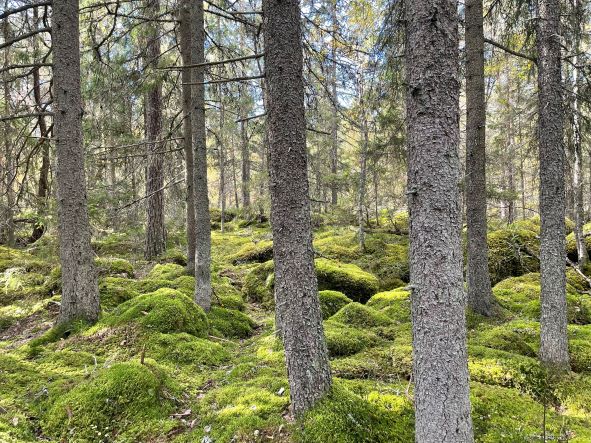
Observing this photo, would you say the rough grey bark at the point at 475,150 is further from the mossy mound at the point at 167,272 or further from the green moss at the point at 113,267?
the green moss at the point at 113,267

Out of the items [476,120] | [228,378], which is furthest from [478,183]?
[228,378]

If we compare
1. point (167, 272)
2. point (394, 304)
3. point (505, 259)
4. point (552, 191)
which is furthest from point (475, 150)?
point (167, 272)

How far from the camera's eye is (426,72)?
2543 mm

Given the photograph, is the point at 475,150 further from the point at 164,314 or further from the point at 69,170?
the point at 69,170

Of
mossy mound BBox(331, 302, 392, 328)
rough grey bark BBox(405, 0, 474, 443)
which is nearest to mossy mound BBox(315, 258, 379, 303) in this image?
mossy mound BBox(331, 302, 392, 328)

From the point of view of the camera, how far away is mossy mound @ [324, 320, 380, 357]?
4.91 meters

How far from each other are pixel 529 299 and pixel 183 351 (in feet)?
21.7

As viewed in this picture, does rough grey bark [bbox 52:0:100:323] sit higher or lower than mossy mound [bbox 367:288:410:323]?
higher

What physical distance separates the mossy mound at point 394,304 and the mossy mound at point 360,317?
356mm

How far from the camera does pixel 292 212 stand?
3236mm

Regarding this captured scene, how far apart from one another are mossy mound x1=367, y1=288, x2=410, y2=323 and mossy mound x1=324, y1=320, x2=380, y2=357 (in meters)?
1.16

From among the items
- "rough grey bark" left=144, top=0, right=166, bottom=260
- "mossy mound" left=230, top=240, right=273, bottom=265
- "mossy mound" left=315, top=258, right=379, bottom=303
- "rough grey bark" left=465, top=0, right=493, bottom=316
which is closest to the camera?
"rough grey bark" left=465, top=0, right=493, bottom=316

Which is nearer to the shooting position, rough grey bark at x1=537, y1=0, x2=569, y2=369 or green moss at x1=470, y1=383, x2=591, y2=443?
green moss at x1=470, y1=383, x2=591, y2=443

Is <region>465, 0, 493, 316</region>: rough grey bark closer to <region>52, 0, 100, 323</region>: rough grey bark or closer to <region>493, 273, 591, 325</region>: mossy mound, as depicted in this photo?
<region>493, 273, 591, 325</region>: mossy mound
